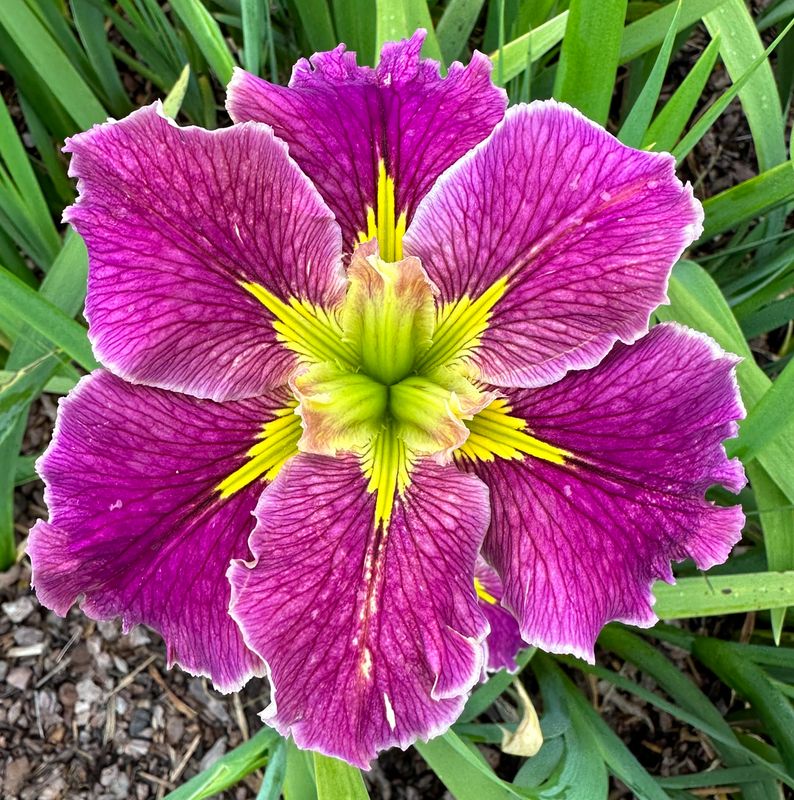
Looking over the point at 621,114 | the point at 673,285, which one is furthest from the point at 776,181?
the point at 621,114

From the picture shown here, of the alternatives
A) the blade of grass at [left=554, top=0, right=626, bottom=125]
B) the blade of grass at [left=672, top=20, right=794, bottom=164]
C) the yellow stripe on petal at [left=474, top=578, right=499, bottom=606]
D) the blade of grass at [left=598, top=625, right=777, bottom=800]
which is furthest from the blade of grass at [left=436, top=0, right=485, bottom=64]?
the blade of grass at [left=598, top=625, right=777, bottom=800]

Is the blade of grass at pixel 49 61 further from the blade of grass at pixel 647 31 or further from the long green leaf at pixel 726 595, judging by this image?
the long green leaf at pixel 726 595

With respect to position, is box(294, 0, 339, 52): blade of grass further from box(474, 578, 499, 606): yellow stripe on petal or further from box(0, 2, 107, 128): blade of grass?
box(474, 578, 499, 606): yellow stripe on petal

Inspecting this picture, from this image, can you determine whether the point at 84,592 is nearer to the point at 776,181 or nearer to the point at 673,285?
the point at 673,285

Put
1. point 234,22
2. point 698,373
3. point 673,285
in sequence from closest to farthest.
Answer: point 698,373 → point 673,285 → point 234,22

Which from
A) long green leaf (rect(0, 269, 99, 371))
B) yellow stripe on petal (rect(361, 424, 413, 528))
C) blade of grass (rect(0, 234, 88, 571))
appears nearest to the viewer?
yellow stripe on petal (rect(361, 424, 413, 528))

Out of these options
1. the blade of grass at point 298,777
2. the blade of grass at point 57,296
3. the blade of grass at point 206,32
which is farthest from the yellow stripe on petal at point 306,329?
the blade of grass at point 298,777

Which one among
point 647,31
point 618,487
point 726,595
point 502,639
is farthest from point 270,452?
point 647,31
